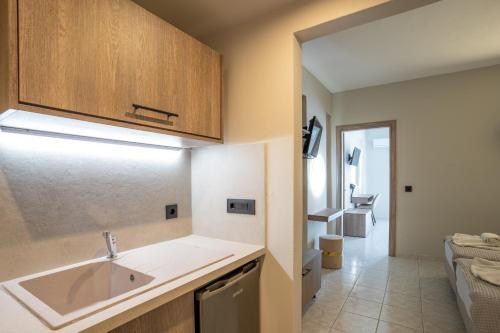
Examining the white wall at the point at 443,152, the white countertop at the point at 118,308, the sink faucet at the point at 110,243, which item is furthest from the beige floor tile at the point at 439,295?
the sink faucet at the point at 110,243

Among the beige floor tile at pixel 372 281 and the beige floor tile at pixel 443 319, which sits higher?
the beige floor tile at pixel 443 319

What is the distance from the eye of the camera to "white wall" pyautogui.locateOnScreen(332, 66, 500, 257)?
11.1ft

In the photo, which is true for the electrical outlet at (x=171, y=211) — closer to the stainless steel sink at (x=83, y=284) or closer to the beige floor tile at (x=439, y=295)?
the stainless steel sink at (x=83, y=284)

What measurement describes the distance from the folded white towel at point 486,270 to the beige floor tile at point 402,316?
679 millimetres

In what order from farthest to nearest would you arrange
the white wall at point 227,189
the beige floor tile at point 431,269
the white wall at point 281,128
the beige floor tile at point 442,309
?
the beige floor tile at point 431,269
the beige floor tile at point 442,309
the white wall at point 227,189
the white wall at point 281,128

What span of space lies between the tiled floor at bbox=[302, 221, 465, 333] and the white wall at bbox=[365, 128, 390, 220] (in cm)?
417

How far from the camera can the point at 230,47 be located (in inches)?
69.4

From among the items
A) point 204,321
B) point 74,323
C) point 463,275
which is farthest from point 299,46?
point 463,275

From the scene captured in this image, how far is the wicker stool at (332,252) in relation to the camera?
11.0 feet

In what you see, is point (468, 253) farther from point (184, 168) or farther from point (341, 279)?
point (184, 168)

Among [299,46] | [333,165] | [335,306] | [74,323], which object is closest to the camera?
[74,323]

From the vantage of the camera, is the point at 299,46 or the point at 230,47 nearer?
the point at 299,46

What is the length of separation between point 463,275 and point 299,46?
2092 mm

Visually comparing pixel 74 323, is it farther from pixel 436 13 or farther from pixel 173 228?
pixel 436 13
